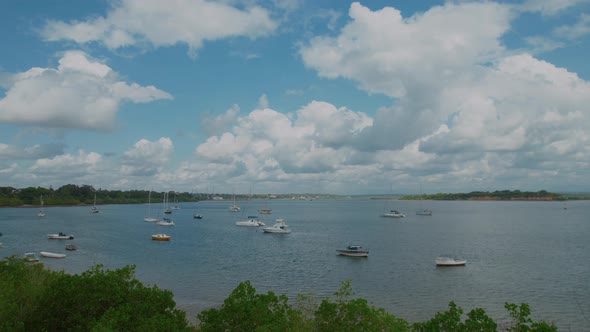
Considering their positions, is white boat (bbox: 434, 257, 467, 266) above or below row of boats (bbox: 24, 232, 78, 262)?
above

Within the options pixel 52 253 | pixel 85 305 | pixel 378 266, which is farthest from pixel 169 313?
pixel 52 253

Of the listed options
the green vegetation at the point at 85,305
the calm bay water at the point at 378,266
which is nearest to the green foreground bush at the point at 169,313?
the green vegetation at the point at 85,305

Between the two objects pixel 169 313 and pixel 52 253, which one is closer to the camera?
pixel 169 313

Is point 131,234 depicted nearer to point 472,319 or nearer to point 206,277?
point 206,277

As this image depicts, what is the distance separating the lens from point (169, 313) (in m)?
20.2

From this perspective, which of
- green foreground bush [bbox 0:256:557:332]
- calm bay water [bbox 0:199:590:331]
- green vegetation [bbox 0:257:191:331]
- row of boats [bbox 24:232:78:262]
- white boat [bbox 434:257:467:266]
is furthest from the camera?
row of boats [bbox 24:232:78:262]

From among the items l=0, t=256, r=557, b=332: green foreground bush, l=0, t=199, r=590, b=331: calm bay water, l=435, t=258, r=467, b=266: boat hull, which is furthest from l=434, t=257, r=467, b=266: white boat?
l=0, t=256, r=557, b=332: green foreground bush

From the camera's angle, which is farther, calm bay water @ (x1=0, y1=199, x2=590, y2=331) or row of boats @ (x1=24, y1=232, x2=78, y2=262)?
row of boats @ (x1=24, y1=232, x2=78, y2=262)

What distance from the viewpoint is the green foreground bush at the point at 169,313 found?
16.5 meters

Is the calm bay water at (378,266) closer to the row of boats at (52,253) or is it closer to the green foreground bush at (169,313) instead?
the row of boats at (52,253)

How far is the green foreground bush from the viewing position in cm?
1648

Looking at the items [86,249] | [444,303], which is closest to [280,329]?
[444,303]

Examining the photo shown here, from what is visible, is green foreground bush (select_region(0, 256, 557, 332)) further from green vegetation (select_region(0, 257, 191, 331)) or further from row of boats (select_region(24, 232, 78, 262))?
row of boats (select_region(24, 232, 78, 262))

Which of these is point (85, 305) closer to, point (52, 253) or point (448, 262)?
point (448, 262)
